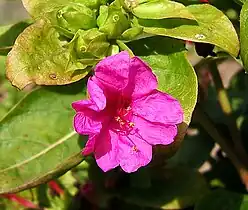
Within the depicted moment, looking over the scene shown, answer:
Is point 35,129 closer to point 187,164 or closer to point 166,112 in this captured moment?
point 166,112

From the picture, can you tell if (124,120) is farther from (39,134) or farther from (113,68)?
(39,134)

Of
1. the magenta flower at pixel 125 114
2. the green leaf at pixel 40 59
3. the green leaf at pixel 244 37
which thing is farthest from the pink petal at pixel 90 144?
the green leaf at pixel 244 37

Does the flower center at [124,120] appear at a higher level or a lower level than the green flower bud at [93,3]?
lower

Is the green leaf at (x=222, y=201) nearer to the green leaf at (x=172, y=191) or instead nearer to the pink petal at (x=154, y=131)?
the green leaf at (x=172, y=191)

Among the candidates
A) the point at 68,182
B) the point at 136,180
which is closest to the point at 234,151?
the point at 136,180

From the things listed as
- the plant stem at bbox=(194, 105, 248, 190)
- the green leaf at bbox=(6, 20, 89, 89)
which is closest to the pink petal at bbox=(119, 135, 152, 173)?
the green leaf at bbox=(6, 20, 89, 89)

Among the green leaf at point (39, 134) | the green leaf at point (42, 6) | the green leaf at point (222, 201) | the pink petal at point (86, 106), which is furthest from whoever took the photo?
the green leaf at point (222, 201)

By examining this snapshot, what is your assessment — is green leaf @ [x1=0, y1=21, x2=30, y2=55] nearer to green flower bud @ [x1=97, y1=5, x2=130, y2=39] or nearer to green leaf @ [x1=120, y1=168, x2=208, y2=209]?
green flower bud @ [x1=97, y1=5, x2=130, y2=39]

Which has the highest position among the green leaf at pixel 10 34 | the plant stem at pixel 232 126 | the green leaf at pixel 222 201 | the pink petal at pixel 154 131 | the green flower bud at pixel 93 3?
the green flower bud at pixel 93 3
